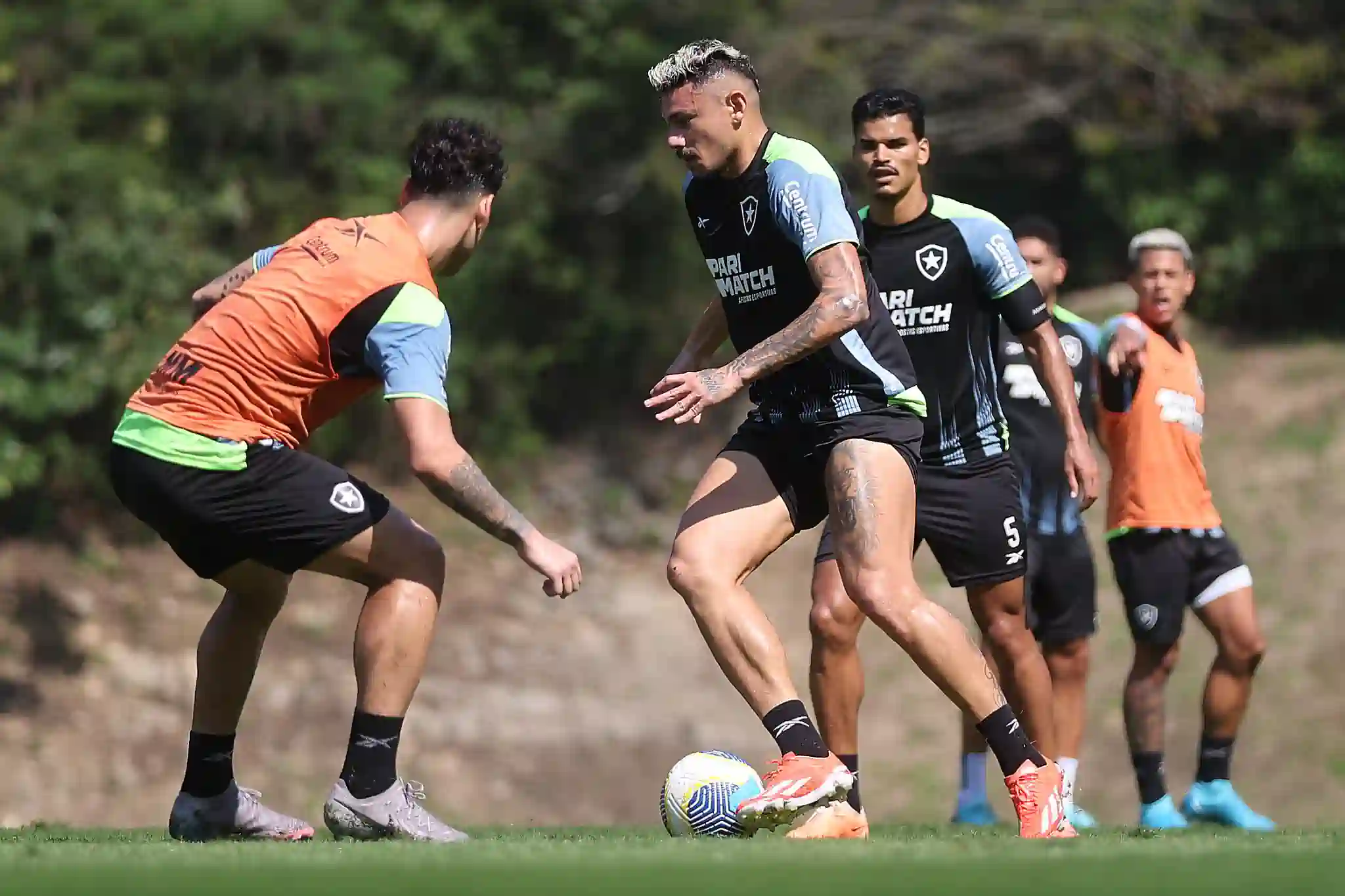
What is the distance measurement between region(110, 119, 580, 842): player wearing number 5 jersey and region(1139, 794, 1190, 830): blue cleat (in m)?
3.41

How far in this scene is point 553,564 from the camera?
523 centimetres

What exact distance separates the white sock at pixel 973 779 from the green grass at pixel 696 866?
8.57 feet

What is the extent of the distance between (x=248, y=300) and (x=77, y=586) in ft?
32.5

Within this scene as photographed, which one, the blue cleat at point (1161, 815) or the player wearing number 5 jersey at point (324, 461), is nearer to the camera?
the player wearing number 5 jersey at point (324, 461)

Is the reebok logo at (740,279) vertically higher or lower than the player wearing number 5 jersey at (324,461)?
higher

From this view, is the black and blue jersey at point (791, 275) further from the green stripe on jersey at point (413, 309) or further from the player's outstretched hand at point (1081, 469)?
the green stripe on jersey at point (413, 309)

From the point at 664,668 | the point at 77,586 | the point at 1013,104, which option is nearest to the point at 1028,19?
the point at 1013,104

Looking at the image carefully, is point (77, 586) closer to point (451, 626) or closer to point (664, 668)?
point (451, 626)

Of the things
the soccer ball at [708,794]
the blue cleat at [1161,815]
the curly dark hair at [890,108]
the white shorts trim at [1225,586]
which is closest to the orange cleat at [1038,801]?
the soccer ball at [708,794]

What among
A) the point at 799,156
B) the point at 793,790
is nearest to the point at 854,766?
the point at 793,790

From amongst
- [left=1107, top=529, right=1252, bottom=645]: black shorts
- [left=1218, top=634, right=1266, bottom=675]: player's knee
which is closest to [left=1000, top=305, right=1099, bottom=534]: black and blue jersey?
[left=1107, top=529, right=1252, bottom=645]: black shorts

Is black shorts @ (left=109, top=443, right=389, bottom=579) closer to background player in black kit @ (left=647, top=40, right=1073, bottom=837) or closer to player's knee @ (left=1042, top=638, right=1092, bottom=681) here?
background player in black kit @ (left=647, top=40, right=1073, bottom=837)

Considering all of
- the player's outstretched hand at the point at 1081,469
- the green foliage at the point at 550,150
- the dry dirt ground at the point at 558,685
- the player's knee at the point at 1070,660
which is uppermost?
the green foliage at the point at 550,150

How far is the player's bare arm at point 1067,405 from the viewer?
6508 millimetres
